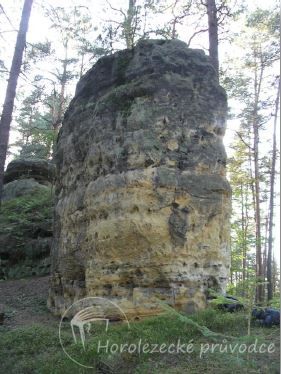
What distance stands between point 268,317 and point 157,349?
2128mm

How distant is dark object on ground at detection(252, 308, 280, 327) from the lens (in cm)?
673

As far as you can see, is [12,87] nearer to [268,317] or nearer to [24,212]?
[24,212]

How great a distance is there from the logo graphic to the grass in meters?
0.06

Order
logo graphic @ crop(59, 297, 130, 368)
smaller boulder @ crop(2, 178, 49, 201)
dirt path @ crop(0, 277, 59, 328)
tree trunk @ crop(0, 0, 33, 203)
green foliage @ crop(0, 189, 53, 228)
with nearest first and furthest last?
logo graphic @ crop(59, 297, 130, 368) → dirt path @ crop(0, 277, 59, 328) → tree trunk @ crop(0, 0, 33, 203) → green foliage @ crop(0, 189, 53, 228) → smaller boulder @ crop(2, 178, 49, 201)

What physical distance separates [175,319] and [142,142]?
141 inches

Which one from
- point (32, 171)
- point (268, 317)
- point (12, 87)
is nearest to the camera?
point (268, 317)

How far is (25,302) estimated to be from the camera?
435 inches

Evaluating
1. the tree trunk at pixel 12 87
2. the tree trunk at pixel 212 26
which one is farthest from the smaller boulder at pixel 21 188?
the tree trunk at pixel 212 26

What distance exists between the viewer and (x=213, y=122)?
8898mm

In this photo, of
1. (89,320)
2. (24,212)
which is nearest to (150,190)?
(89,320)

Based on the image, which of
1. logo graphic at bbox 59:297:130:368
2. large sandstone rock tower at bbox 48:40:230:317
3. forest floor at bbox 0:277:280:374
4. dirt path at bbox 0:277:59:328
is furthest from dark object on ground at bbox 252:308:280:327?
dirt path at bbox 0:277:59:328

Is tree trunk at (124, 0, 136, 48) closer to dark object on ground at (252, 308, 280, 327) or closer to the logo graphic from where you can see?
the logo graphic

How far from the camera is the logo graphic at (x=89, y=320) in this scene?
695 cm

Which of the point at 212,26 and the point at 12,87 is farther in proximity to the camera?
the point at 212,26
